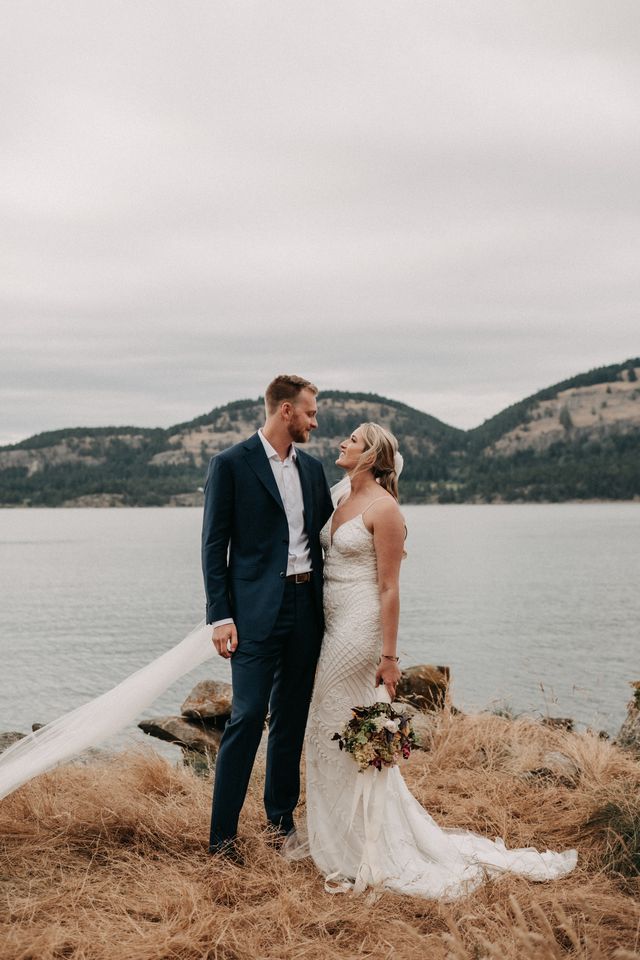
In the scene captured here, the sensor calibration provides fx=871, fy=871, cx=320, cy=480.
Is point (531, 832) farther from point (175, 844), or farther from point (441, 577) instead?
point (441, 577)

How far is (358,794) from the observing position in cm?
516

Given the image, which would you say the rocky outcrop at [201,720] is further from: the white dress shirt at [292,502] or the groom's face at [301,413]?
the groom's face at [301,413]

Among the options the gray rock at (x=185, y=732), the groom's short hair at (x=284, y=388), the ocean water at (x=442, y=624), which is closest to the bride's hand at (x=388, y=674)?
the groom's short hair at (x=284, y=388)

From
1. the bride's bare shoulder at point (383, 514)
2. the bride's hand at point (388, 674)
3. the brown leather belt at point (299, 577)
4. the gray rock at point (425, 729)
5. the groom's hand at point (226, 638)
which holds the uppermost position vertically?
the bride's bare shoulder at point (383, 514)

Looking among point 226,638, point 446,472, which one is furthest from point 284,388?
point 446,472

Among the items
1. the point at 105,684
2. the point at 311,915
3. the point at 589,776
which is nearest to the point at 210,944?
the point at 311,915

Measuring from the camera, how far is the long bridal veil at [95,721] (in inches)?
196

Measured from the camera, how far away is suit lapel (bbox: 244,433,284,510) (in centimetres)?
518

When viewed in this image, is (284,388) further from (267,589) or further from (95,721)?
(95,721)

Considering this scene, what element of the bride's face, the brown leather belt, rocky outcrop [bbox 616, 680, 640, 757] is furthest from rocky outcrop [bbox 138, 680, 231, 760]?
the bride's face

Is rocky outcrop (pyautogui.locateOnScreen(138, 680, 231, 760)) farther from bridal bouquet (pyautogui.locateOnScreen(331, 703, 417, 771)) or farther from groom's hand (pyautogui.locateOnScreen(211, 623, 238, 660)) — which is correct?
groom's hand (pyautogui.locateOnScreen(211, 623, 238, 660))

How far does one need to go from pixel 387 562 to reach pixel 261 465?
951mm

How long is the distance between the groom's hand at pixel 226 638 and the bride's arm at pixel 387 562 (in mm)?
891

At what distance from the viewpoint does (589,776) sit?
6762mm
